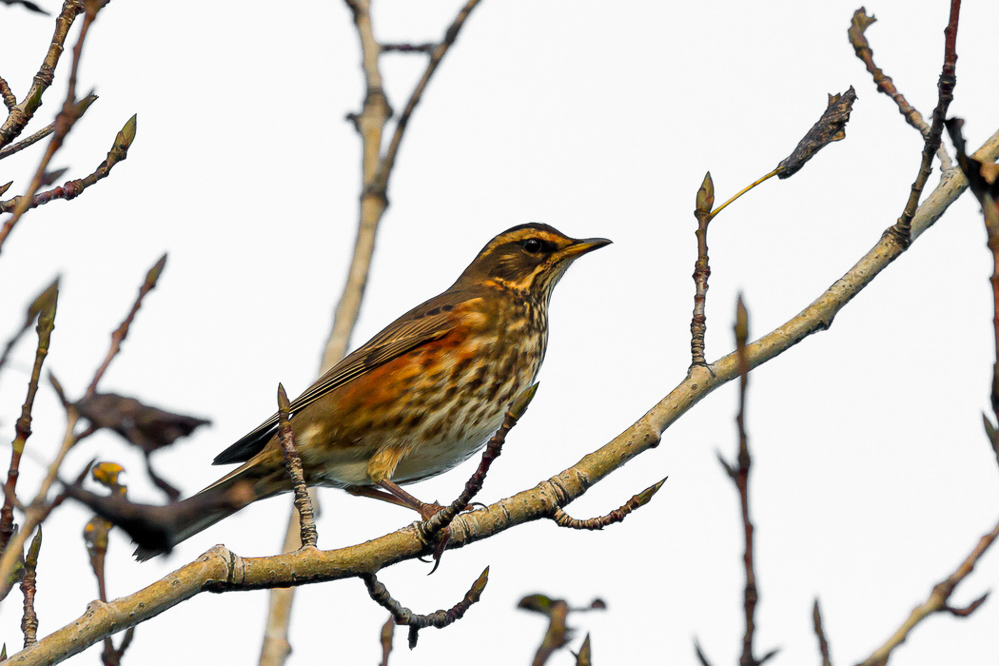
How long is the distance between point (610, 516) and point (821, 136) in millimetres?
1696

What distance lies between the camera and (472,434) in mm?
6703

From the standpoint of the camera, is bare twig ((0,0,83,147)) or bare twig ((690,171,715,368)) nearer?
bare twig ((0,0,83,147))

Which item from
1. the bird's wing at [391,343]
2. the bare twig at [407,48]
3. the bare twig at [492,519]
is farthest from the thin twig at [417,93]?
the bare twig at [492,519]

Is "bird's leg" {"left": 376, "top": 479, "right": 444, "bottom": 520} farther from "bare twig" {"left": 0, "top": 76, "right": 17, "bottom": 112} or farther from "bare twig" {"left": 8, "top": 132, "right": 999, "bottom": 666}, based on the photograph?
"bare twig" {"left": 0, "top": 76, "right": 17, "bottom": 112}

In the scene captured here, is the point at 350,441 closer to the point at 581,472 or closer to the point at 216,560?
the point at 581,472

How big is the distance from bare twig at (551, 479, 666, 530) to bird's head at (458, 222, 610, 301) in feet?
11.9

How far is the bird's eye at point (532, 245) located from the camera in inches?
321

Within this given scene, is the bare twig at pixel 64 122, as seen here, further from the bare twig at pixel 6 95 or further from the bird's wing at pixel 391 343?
the bird's wing at pixel 391 343

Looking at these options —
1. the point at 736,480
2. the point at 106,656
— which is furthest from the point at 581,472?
the point at 736,480

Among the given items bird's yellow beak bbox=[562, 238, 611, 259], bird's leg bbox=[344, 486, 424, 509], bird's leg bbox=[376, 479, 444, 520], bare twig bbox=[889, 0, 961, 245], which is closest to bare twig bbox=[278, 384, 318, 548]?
bird's leg bbox=[376, 479, 444, 520]

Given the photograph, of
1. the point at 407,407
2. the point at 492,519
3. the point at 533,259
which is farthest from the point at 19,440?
the point at 533,259

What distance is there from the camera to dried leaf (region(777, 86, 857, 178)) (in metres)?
4.50

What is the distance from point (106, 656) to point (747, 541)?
90.4 inches

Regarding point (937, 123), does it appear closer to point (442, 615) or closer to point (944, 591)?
point (944, 591)
